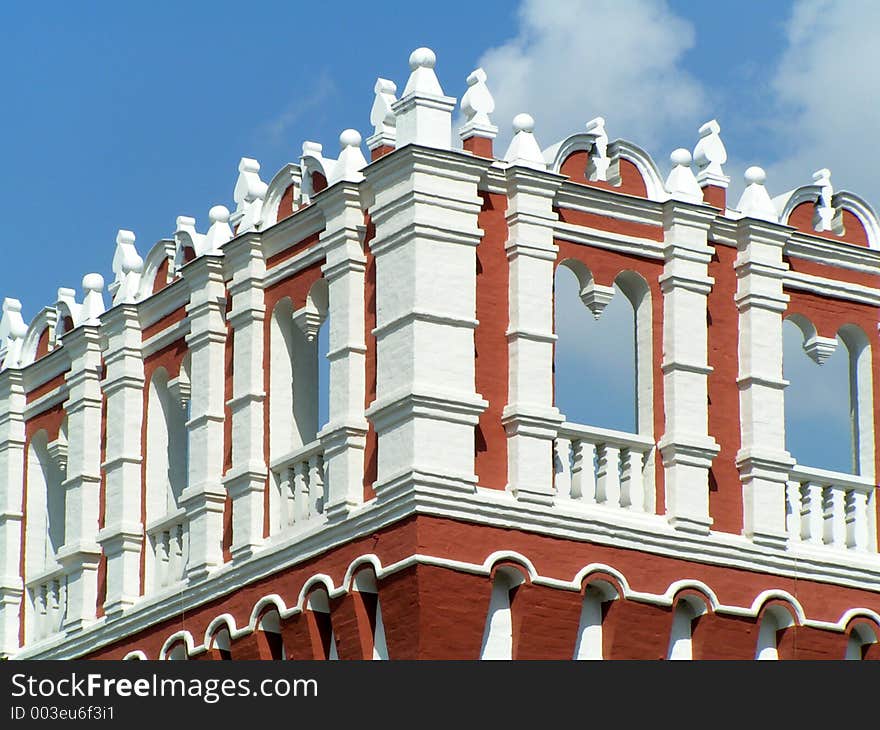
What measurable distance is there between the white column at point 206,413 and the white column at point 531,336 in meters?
4.50

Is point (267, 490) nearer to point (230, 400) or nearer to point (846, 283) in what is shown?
point (230, 400)

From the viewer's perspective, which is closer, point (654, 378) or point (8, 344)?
point (654, 378)

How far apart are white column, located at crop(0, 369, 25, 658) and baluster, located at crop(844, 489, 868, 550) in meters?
11.6

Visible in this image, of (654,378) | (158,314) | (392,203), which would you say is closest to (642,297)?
(654,378)

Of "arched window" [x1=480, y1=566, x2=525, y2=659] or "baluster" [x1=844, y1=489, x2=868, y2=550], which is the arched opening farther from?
"baluster" [x1=844, y1=489, x2=868, y2=550]

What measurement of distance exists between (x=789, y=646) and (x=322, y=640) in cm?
577

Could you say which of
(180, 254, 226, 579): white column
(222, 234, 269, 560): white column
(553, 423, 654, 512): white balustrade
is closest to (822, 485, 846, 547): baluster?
(553, 423, 654, 512): white balustrade

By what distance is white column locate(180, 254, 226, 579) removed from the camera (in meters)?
40.5

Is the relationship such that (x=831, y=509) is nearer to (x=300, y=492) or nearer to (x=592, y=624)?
(x=592, y=624)

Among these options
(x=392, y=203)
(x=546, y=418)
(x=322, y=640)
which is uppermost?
(x=392, y=203)

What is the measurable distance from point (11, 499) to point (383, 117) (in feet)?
30.7

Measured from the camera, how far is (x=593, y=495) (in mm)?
38531

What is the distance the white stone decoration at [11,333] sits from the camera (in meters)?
45.6

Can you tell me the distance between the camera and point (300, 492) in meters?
39.3
